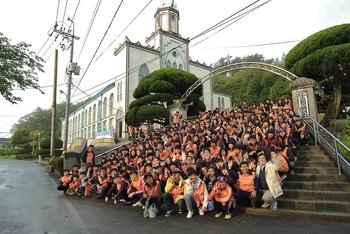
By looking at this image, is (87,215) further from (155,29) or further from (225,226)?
(155,29)

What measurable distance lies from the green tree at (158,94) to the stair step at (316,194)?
11.8 m

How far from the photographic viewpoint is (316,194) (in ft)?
16.3

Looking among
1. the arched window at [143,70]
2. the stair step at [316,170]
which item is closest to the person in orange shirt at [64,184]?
the stair step at [316,170]

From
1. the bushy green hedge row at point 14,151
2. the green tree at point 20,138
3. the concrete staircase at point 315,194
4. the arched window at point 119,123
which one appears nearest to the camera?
the concrete staircase at point 315,194

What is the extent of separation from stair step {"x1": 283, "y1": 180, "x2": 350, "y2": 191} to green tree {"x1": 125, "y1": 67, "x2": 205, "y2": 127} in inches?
453

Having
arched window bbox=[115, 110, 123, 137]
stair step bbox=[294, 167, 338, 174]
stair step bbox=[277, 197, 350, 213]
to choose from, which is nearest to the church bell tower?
arched window bbox=[115, 110, 123, 137]

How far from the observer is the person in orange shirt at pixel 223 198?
4664mm

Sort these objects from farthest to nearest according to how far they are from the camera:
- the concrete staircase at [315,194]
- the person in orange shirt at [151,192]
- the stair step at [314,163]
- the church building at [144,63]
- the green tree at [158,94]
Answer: the church building at [144,63] < the green tree at [158,94] < the stair step at [314,163] < the person in orange shirt at [151,192] < the concrete staircase at [315,194]

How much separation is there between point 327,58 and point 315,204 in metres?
8.38

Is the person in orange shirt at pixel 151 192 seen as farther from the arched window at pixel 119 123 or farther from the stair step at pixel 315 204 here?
the arched window at pixel 119 123

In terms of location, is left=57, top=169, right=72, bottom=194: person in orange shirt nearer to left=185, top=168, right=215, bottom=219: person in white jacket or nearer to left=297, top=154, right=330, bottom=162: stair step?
left=185, top=168, right=215, bottom=219: person in white jacket

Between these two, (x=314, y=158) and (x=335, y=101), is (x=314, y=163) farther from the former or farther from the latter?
(x=335, y=101)

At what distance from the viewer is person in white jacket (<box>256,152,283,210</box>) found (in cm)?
467

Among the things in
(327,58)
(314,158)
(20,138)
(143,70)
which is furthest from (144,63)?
(20,138)
